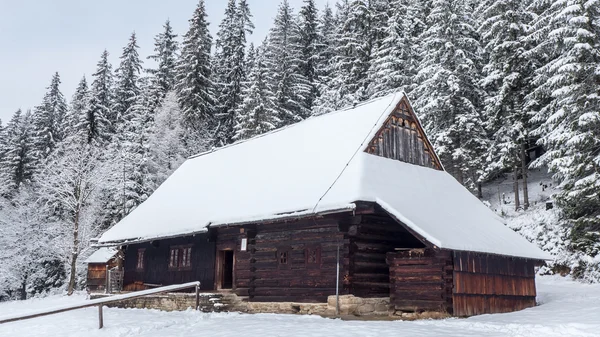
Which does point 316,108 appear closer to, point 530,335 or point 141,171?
point 141,171

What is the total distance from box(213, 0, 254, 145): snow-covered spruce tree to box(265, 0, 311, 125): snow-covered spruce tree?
3.42 m

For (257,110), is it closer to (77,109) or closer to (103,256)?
(103,256)

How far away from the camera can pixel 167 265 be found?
91.6 feet

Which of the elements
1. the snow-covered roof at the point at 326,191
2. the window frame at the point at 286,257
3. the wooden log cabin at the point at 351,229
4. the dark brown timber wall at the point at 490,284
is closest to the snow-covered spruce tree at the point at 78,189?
the snow-covered roof at the point at 326,191

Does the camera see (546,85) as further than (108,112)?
No

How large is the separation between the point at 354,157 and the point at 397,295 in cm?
546

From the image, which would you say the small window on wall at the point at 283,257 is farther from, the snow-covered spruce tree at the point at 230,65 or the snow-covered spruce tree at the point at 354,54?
the snow-covered spruce tree at the point at 230,65

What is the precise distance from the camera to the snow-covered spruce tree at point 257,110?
47.8m

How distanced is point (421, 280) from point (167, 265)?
14722 millimetres

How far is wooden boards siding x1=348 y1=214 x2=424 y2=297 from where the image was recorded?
19.1 m

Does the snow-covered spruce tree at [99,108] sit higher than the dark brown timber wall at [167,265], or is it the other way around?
the snow-covered spruce tree at [99,108]

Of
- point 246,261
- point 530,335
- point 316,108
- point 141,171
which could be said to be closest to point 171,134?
point 141,171

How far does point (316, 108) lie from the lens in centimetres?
4703

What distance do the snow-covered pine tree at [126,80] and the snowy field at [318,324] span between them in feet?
134
